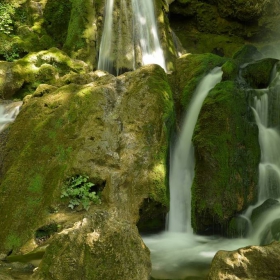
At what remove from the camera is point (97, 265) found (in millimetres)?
3557

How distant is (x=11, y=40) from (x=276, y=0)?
14790 mm

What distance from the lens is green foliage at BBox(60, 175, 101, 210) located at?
596 centimetres

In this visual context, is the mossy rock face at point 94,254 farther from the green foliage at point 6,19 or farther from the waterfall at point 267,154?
the green foliage at point 6,19

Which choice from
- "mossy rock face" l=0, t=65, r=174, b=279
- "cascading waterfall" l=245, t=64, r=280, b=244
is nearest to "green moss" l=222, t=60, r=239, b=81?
"cascading waterfall" l=245, t=64, r=280, b=244

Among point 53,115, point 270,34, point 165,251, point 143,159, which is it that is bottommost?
point 165,251

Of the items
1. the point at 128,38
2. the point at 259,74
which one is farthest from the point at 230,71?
the point at 128,38

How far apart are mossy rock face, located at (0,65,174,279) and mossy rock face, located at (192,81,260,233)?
0.92 metres

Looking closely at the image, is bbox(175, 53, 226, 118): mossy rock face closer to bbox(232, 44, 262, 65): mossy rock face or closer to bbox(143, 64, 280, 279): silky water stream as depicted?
bbox(143, 64, 280, 279): silky water stream

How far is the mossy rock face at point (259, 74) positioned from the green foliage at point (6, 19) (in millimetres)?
10794

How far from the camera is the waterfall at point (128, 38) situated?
1380 cm

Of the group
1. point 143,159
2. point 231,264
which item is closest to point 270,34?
point 143,159

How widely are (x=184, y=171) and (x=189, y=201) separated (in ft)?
2.62

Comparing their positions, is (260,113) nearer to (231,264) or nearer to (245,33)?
(231,264)

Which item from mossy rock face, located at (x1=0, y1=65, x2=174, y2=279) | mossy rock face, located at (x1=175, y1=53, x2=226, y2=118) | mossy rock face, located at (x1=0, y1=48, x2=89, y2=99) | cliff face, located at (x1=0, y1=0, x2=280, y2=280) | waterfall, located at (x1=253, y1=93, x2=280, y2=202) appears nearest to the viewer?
cliff face, located at (x1=0, y1=0, x2=280, y2=280)
